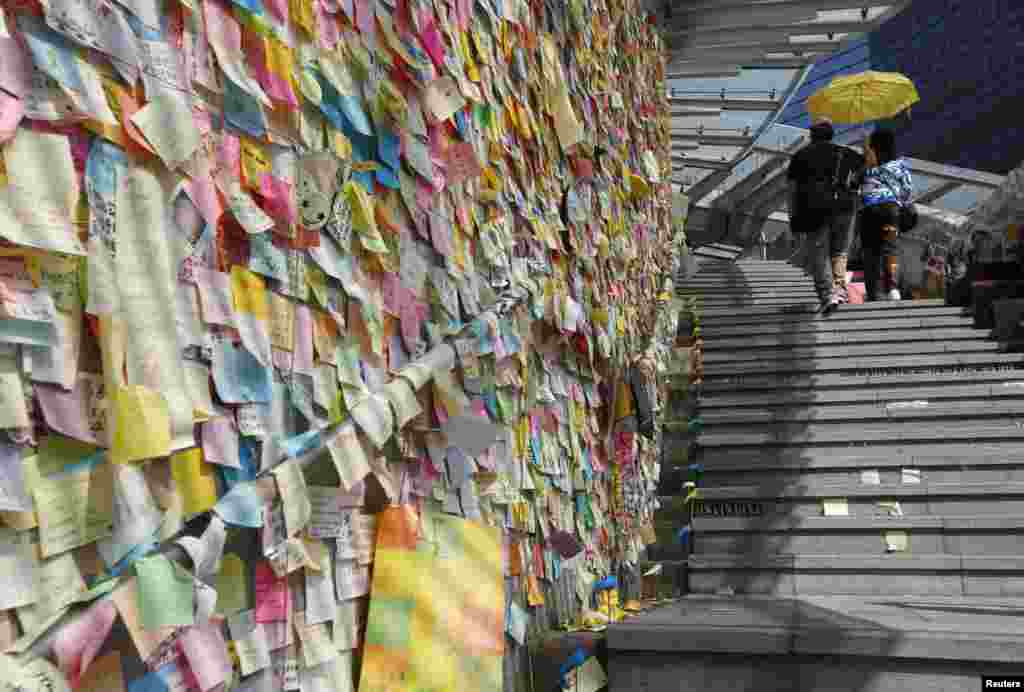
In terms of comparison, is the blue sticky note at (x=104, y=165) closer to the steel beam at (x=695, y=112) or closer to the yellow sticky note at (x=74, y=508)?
the yellow sticky note at (x=74, y=508)

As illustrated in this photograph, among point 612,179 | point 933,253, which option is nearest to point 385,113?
point 612,179

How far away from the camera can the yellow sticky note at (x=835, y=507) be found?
4809 mm

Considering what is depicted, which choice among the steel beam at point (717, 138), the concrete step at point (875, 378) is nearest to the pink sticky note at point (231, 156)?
the concrete step at point (875, 378)

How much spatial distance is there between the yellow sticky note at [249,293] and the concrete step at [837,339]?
5.94 metres

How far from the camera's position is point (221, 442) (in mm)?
1433

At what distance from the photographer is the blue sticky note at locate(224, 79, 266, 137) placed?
1.49 meters

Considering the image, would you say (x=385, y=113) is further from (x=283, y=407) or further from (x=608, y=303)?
(x=608, y=303)

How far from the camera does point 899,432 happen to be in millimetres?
5457

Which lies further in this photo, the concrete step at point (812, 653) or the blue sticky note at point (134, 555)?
the concrete step at point (812, 653)

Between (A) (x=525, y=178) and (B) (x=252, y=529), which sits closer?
(B) (x=252, y=529)

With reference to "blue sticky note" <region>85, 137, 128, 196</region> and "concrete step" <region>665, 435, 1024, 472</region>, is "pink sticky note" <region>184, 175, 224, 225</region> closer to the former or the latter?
"blue sticky note" <region>85, 137, 128, 196</region>

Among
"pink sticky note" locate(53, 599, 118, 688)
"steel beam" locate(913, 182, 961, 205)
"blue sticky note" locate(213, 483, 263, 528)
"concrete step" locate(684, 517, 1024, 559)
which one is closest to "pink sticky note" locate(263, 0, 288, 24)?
"blue sticky note" locate(213, 483, 263, 528)

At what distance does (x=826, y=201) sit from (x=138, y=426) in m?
6.63

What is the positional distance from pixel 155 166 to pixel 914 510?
14.3ft
